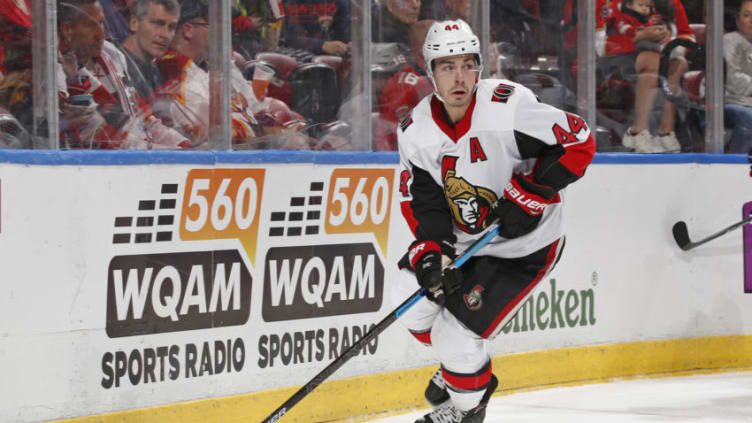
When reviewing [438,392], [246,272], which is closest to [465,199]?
[438,392]

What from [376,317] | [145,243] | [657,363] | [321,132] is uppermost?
[321,132]

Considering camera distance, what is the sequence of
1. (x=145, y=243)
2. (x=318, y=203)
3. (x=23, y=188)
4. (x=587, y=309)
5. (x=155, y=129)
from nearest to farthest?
(x=23, y=188)
(x=145, y=243)
(x=155, y=129)
(x=318, y=203)
(x=587, y=309)

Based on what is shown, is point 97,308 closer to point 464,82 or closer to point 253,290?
point 253,290

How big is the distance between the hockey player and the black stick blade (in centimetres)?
211

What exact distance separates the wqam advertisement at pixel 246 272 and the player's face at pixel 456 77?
0.92m

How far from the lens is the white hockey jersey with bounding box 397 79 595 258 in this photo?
3.46 metres

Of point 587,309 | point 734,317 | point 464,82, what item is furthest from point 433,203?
point 734,317

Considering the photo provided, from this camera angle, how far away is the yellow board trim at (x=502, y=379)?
389 cm

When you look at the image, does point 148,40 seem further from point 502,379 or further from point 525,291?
point 502,379

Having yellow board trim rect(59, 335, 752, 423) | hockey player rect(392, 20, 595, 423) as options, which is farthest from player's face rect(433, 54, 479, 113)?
yellow board trim rect(59, 335, 752, 423)

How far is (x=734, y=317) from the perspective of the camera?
5.74 meters

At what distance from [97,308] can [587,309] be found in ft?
Answer: 8.39

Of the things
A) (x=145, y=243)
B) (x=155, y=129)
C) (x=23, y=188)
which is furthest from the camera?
(x=155, y=129)

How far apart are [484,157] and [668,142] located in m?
2.54
